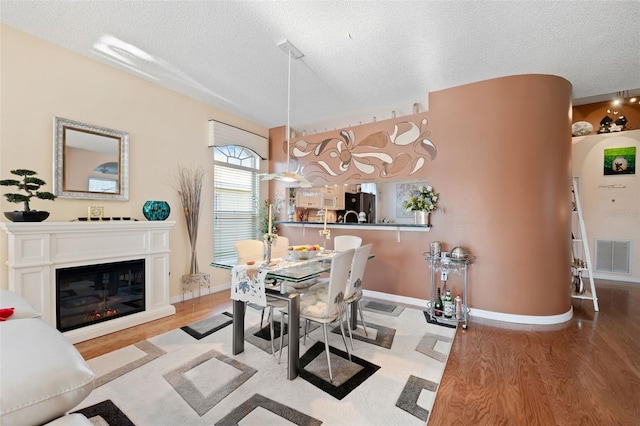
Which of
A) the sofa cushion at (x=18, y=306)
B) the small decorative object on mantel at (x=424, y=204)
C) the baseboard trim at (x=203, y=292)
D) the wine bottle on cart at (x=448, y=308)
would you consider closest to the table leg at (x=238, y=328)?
the sofa cushion at (x=18, y=306)

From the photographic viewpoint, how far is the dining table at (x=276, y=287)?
84.7 inches

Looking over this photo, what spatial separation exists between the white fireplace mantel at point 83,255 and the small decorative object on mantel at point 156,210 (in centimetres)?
15

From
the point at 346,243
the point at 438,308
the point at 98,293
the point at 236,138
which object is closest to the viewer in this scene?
the point at 98,293

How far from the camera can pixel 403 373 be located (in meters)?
2.24

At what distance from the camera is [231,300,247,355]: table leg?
8.29ft

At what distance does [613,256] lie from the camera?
5078mm

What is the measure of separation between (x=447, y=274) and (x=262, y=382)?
2.66m

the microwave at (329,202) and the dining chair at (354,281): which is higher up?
the microwave at (329,202)

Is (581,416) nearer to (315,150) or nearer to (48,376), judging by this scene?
(48,376)

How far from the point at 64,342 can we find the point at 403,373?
87.2 inches

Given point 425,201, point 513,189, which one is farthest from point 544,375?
point 425,201

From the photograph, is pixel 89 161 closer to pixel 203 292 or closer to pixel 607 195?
pixel 203 292

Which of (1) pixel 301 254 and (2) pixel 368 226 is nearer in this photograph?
(1) pixel 301 254

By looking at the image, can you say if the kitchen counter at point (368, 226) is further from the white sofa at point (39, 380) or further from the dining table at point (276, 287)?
the white sofa at point (39, 380)
